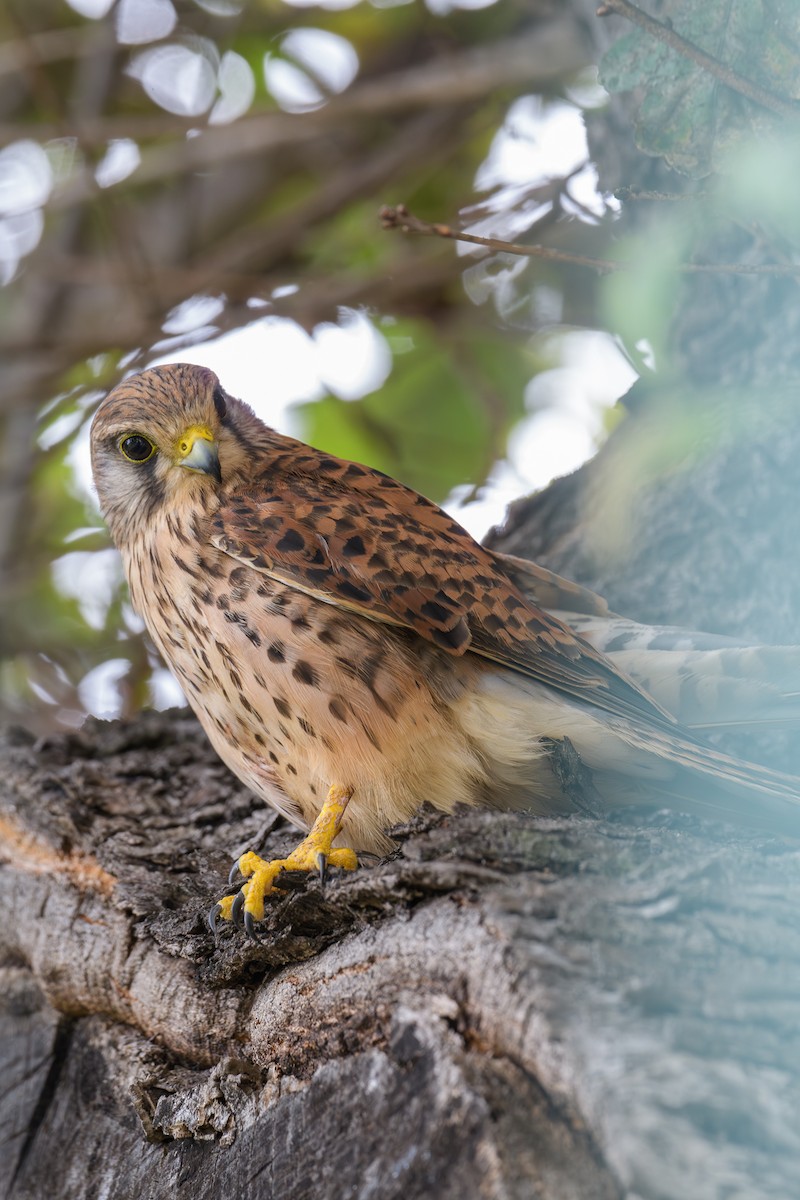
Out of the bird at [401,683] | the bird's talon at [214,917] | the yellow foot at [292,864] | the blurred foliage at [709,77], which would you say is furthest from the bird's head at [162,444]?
the blurred foliage at [709,77]

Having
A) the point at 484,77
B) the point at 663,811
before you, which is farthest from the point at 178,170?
the point at 663,811

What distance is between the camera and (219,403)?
2904mm

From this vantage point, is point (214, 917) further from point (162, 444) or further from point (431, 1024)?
point (162, 444)

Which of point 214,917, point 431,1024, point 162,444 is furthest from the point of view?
point 162,444

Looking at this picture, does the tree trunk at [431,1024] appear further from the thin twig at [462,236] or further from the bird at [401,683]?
the thin twig at [462,236]

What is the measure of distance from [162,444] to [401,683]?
3.16 ft

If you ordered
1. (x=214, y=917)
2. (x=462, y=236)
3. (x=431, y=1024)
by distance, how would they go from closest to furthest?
(x=431, y=1024) < (x=214, y=917) < (x=462, y=236)

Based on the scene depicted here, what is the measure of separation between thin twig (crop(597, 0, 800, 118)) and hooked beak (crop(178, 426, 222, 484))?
4.11 feet

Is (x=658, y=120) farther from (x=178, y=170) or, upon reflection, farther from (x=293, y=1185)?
(x=178, y=170)

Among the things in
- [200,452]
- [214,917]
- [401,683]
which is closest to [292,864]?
[214,917]

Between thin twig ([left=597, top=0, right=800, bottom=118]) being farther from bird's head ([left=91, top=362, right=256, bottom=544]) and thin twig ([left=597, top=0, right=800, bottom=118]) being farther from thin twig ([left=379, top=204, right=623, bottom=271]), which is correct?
bird's head ([left=91, top=362, right=256, bottom=544])

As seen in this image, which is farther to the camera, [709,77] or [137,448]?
[137,448]

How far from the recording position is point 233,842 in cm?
262

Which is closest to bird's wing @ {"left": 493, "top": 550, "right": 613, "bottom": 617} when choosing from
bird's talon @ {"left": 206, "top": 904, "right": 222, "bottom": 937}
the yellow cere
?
the yellow cere
